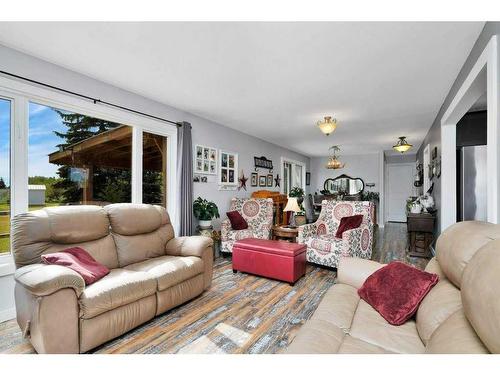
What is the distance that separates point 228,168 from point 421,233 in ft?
12.0

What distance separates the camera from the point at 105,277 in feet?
6.76

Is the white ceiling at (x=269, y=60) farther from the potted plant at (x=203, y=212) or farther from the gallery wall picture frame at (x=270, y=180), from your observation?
the gallery wall picture frame at (x=270, y=180)

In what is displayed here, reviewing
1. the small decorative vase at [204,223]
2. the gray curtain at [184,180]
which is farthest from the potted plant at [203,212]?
the gray curtain at [184,180]

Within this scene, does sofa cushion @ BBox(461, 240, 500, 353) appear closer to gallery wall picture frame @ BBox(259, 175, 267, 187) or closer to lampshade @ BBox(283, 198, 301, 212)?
lampshade @ BBox(283, 198, 301, 212)

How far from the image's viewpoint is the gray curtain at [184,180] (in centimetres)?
371

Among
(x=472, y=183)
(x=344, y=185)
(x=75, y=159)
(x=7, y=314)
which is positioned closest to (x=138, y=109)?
(x=75, y=159)

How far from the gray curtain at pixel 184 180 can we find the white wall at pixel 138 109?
0.85 ft

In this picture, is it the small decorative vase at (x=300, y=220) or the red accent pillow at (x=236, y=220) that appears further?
the small decorative vase at (x=300, y=220)

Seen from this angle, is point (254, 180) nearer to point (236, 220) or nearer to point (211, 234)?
point (236, 220)

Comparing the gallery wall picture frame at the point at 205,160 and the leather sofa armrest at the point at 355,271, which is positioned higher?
the gallery wall picture frame at the point at 205,160

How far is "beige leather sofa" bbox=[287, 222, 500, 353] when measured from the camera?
779mm

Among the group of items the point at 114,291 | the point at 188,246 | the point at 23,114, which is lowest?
the point at 114,291

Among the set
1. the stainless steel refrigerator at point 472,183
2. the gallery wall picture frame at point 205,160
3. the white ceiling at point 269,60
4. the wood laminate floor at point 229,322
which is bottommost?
the wood laminate floor at point 229,322
